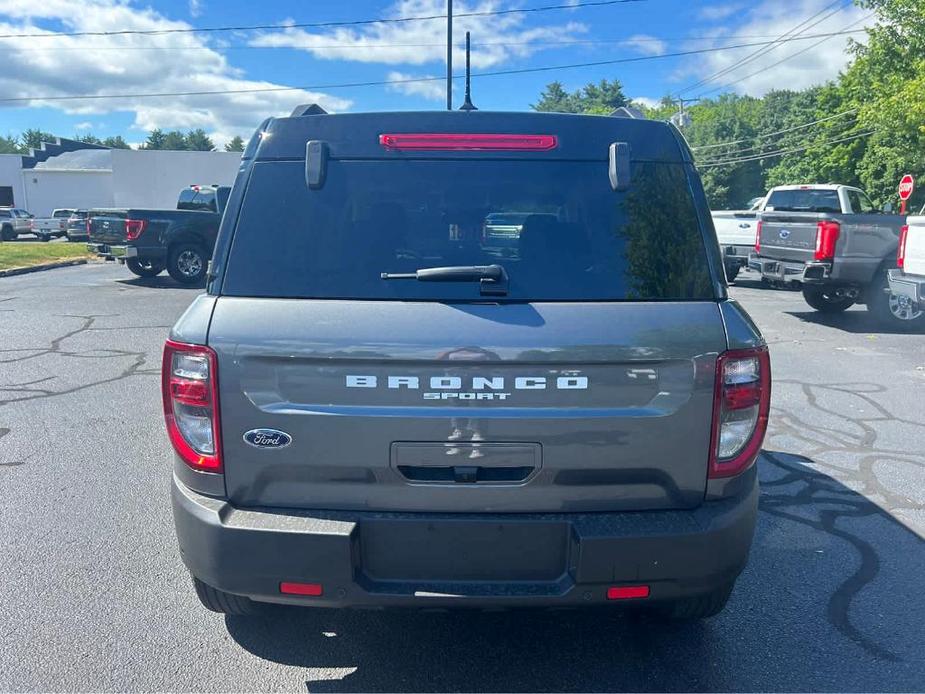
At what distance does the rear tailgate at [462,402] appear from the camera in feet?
7.91

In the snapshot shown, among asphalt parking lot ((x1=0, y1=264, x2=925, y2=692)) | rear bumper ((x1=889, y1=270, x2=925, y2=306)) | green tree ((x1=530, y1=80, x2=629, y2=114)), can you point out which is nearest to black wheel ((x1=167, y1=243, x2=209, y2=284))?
asphalt parking lot ((x1=0, y1=264, x2=925, y2=692))

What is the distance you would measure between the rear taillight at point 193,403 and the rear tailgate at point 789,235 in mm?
10888

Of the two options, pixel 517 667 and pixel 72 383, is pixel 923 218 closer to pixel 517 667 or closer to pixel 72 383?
pixel 517 667

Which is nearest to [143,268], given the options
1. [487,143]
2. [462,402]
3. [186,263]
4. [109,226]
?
[109,226]

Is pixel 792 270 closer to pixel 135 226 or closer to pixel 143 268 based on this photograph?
pixel 135 226

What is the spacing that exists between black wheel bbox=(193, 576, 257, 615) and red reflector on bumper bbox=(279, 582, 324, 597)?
35 cm

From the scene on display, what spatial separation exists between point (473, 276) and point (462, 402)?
43cm

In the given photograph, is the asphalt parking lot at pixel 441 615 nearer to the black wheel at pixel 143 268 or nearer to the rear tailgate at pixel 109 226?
the rear tailgate at pixel 109 226

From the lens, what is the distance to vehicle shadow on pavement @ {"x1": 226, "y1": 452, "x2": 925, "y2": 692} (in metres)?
2.87

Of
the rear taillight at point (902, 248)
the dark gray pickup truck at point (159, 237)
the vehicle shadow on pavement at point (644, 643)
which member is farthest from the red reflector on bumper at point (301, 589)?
the dark gray pickup truck at point (159, 237)

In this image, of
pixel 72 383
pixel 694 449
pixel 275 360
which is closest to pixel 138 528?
pixel 275 360

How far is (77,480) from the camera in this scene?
4863mm

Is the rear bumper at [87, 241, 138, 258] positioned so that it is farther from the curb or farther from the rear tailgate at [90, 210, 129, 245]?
the curb

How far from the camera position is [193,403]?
98.4 inches
